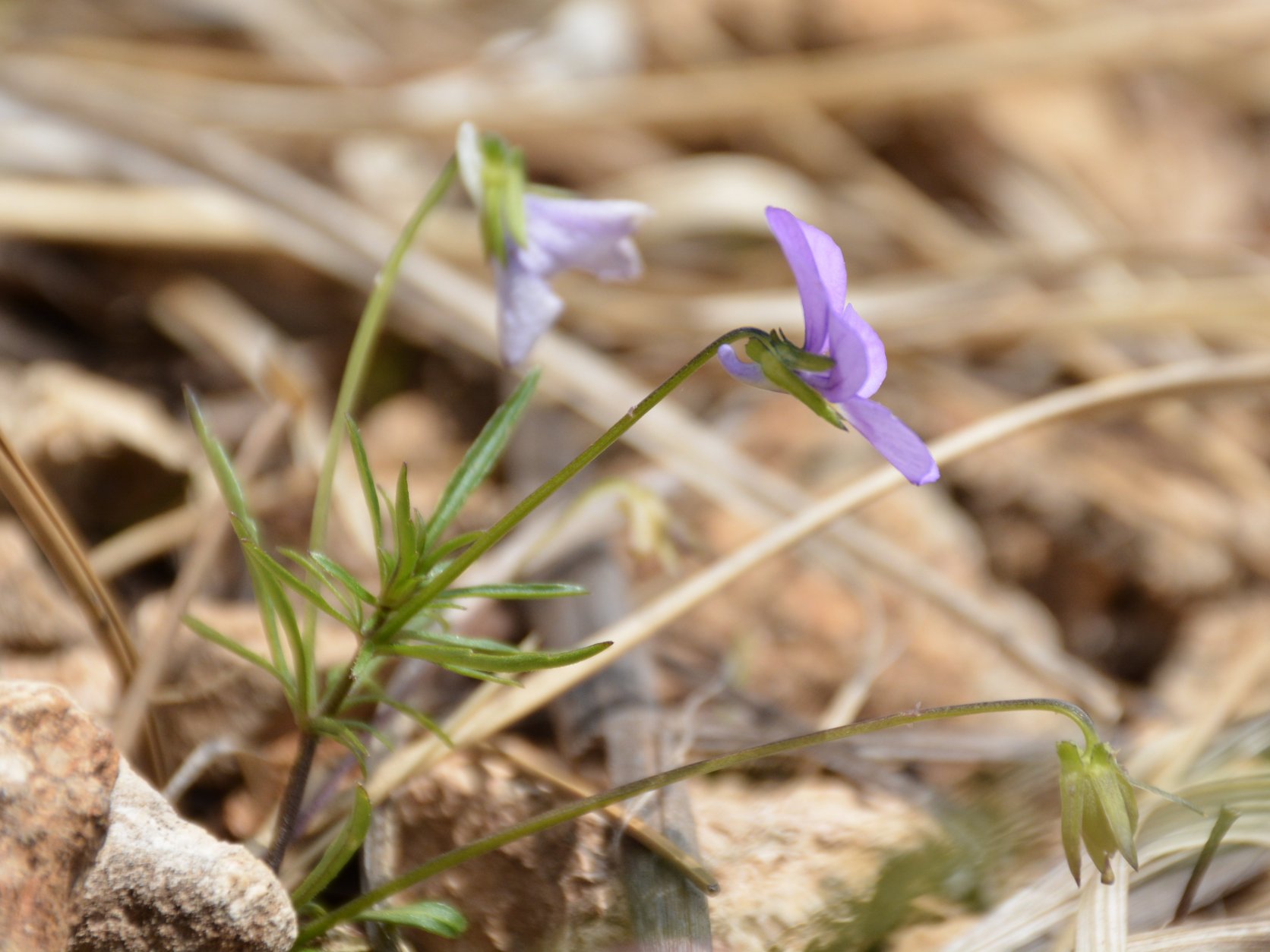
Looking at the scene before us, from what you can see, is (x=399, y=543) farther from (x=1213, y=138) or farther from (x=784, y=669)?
(x=1213, y=138)

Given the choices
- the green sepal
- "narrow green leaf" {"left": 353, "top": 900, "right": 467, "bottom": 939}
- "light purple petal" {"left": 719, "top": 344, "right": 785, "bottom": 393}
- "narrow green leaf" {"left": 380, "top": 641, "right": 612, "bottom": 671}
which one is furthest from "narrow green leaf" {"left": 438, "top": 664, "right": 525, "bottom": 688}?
the green sepal

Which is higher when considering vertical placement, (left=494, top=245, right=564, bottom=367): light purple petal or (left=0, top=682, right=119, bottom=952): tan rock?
(left=494, top=245, right=564, bottom=367): light purple petal

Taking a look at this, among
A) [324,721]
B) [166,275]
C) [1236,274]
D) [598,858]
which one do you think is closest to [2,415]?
[166,275]

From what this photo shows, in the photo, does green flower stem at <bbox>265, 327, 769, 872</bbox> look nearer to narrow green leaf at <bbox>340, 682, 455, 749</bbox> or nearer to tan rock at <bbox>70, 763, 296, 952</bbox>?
narrow green leaf at <bbox>340, 682, 455, 749</bbox>

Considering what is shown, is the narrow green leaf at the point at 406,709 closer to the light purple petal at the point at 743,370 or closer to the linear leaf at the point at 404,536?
the linear leaf at the point at 404,536

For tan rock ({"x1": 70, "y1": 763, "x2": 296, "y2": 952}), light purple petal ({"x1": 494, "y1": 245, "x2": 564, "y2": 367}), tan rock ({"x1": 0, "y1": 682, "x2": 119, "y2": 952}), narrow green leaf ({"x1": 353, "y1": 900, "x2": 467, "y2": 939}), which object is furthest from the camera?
light purple petal ({"x1": 494, "y1": 245, "x2": 564, "y2": 367})

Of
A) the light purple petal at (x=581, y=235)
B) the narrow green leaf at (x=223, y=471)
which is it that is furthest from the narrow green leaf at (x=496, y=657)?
the light purple petal at (x=581, y=235)
